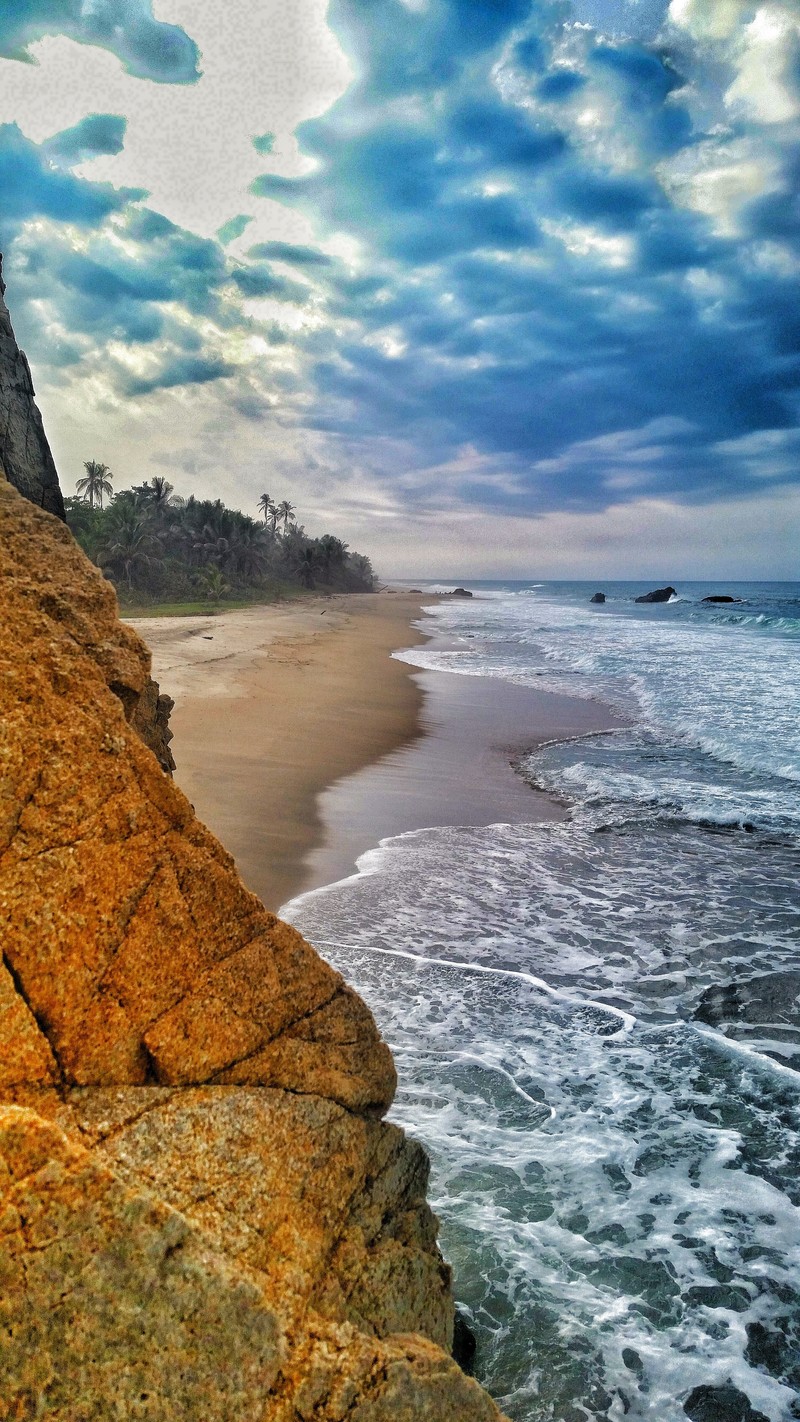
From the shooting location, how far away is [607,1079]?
5469mm

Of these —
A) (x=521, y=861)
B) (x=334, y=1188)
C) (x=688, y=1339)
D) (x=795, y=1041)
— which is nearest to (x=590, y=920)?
(x=521, y=861)

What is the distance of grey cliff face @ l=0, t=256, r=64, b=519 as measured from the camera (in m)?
4.15

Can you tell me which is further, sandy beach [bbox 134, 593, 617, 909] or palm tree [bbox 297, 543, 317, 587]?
palm tree [bbox 297, 543, 317, 587]

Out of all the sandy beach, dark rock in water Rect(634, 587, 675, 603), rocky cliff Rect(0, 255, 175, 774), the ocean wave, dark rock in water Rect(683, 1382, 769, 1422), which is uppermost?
dark rock in water Rect(634, 587, 675, 603)

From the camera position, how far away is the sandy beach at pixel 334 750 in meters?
10.1

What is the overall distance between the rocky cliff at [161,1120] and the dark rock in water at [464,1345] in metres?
0.98

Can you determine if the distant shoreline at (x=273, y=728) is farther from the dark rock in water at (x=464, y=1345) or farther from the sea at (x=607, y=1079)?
the dark rock in water at (x=464, y=1345)

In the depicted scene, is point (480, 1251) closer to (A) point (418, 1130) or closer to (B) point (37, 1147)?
(A) point (418, 1130)

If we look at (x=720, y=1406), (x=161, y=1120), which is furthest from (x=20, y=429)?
(x=720, y=1406)

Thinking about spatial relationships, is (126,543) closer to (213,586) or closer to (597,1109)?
(213,586)

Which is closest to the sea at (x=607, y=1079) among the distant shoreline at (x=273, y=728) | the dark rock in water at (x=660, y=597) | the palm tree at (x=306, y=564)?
the distant shoreline at (x=273, y=728)

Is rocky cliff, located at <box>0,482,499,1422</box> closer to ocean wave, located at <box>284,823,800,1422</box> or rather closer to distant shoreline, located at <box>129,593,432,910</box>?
ocean wave, located at <box>284,823,800,1422</box>

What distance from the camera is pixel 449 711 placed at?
19.7 meters

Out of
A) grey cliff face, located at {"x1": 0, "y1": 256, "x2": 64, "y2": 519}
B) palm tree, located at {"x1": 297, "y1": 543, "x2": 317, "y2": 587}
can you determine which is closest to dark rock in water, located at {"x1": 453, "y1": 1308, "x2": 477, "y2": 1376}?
grey cliff face, located at {"x1": 0, "y1": 256, "x2": 64, "y2": 519}
